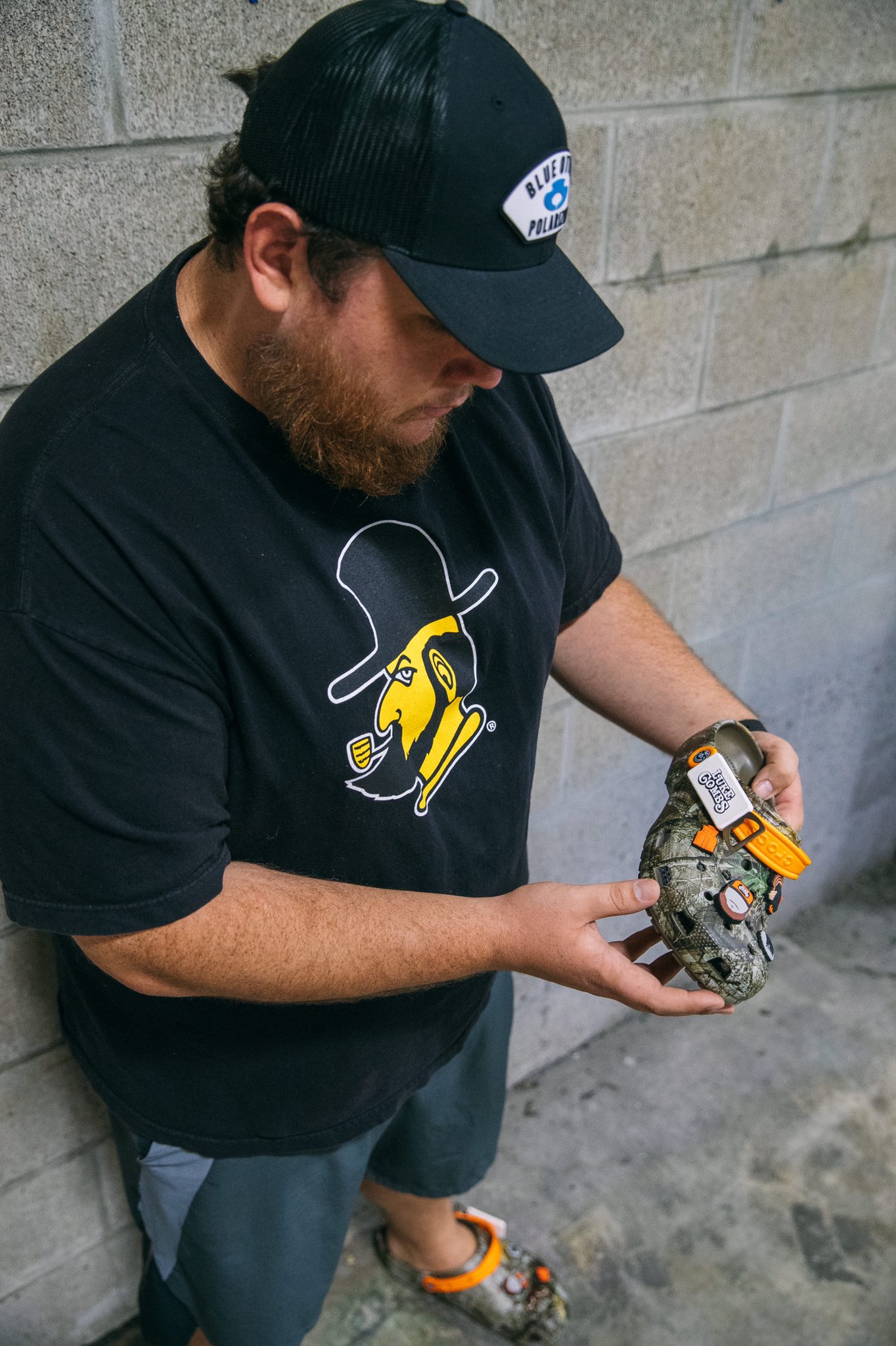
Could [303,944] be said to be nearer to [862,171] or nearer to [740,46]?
[740,46]

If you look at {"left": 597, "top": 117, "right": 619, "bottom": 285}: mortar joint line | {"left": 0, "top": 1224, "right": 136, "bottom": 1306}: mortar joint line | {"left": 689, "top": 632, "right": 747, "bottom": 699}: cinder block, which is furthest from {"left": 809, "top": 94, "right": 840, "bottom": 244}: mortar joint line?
{"left": 0, "top": 1224, "right": 136, "bottom": 1306}: mortar joint line

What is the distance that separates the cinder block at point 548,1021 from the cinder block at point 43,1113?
94 cm

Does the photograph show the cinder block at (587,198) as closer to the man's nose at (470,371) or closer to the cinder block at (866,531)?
the man's nose at (470,371)

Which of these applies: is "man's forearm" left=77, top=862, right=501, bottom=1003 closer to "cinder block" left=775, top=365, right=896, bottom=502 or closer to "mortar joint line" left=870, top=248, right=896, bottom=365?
"cinder block" left=775, top=365, right=896, bottom=502

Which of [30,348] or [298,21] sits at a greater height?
[298,21]

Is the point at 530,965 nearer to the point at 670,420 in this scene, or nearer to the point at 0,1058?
the point at 0,1058

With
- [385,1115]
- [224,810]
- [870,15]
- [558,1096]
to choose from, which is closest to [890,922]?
[558,1096]

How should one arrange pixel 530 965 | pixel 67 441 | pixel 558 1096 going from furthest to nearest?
pixel 558 1096 → pixel 530 965 → pixel 67 441

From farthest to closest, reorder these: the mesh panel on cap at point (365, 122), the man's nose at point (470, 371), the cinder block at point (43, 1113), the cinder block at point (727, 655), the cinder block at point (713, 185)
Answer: the cinder block at point (727, 655) → the cinder block at point (713, 185) → the cinder block at point (43, 1113) → the man's nose at point (470, 371) → the mesh panel on cap at point (365, 122)

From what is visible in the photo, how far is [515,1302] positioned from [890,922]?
160 cm

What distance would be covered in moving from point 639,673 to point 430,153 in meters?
0.84

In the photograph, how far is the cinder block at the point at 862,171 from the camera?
6.75 ft

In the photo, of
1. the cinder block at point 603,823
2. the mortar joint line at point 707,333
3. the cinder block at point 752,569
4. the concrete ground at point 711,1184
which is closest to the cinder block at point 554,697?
the cinder block at point 603,823

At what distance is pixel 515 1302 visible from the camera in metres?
1.96
